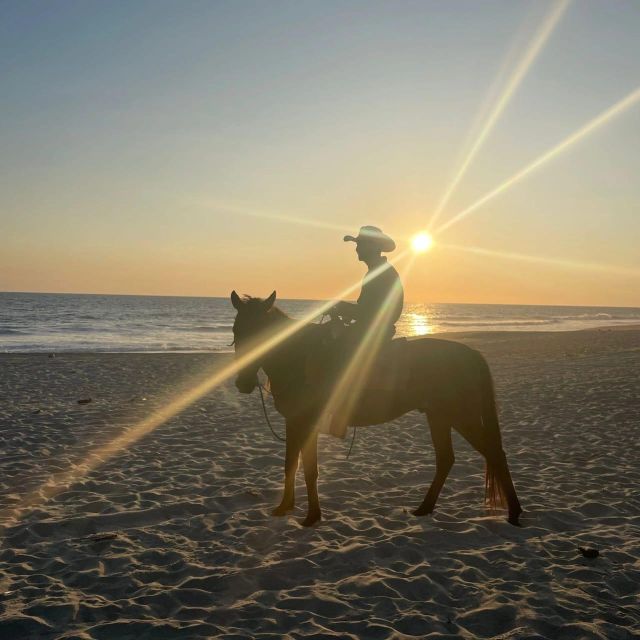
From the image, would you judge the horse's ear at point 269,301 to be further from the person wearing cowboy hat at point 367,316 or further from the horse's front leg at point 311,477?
the horse's front leg at point 311,477

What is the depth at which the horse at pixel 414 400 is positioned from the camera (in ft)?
19.5

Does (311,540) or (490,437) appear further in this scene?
(490,437)

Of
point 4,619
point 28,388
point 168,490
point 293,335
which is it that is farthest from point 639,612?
point 28,388

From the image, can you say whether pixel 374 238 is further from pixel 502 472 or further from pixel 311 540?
pixel 311 540

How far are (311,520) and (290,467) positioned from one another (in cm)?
63

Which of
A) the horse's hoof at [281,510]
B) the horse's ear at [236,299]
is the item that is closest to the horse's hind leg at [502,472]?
the horse's hoof at [281,510]

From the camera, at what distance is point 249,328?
18.9 ft

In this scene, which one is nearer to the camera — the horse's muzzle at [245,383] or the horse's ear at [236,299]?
the horse's ear at [236,299]

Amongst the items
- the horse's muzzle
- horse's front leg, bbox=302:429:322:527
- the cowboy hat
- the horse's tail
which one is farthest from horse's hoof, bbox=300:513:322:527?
the cowboy hat

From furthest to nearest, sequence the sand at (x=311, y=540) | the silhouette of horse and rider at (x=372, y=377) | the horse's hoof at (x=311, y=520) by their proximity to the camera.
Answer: the silhouette of horse and rider at (x=372, y=377)
the horse's hoof at (x=311, y=520)
the sand at (x=311, y=540)

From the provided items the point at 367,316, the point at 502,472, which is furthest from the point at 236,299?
the point at 502,472

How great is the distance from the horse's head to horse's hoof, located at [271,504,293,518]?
1501mm

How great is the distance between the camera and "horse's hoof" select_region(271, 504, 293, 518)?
6168 millimetres

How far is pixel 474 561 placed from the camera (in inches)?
197
